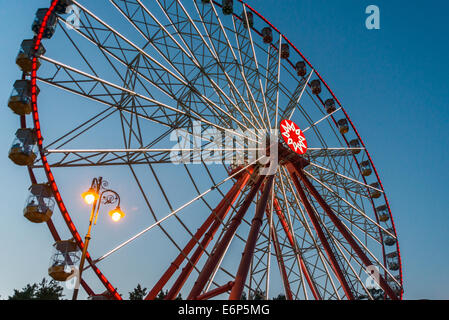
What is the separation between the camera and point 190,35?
1614 cm

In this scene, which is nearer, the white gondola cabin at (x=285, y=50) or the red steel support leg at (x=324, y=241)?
the red steel support leg at (x=324, y=241)

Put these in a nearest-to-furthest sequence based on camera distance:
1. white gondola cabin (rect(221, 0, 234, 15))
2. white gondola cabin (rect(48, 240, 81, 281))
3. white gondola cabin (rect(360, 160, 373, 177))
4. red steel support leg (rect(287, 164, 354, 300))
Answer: white gondola cabin (rect(48, 240, 81, 281)) < red steel support leg (rect(287, 164, 354, 300)) < white gondola cabin (rect(221, 0, 234, 15)) < white gondola cabin (rect(360, 160, 373, 177))

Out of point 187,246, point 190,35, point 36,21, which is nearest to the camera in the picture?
point 36,21

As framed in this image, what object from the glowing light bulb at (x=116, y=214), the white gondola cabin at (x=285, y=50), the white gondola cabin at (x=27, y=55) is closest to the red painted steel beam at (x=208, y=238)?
the glowing light bulb at (x=116, y=214)

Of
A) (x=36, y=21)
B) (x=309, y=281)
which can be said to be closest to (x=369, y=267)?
(x=309, y=281)

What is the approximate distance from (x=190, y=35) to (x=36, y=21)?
6.16m

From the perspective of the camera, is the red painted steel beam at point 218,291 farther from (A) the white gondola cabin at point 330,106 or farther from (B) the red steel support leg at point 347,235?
(A) the white gondola cabin at point 330,106

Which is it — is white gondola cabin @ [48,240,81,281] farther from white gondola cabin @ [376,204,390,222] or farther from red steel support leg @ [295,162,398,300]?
white gondola cabin @ [376,204,390,222]

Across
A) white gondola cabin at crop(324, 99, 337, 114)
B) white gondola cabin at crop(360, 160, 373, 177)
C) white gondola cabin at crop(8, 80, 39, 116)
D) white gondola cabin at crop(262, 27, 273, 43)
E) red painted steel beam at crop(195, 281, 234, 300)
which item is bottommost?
red painted steel beam at crop(195, 281, 234, 300)

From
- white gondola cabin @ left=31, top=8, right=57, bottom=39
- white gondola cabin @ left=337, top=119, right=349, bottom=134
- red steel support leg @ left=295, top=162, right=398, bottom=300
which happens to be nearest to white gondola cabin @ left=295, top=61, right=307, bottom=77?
white gondola cabin @ left=337, top=119, right=349, bottom=134

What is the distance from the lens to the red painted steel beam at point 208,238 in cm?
1195

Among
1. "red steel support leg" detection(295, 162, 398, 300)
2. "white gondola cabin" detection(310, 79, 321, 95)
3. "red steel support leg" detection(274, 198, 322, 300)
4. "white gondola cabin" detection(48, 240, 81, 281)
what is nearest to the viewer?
"white gondola cabin" detection(48, 240, 81, 281)

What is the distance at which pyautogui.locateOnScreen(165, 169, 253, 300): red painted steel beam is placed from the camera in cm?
1195
